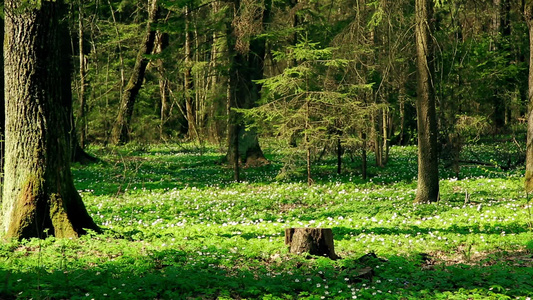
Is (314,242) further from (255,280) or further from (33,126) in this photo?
(33,126)

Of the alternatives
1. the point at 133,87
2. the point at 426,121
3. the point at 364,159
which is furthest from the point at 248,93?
the point at 426,121

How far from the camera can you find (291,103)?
49.3 ft

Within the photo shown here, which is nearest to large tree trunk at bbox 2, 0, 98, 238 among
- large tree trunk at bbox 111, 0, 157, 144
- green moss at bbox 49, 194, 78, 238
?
green moss at bbox 49, 194, 78, 238

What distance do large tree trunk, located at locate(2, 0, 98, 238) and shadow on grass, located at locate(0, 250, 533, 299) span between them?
166 centimetres

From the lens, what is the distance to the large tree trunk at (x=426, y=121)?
11.4 meters

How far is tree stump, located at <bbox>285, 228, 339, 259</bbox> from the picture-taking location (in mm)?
7188

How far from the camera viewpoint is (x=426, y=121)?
11578 mm

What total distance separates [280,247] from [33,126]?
4.14m

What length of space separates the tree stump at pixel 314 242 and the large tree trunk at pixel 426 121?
5.16m

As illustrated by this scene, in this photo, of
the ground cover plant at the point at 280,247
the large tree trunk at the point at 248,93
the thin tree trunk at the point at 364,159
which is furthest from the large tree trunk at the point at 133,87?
the thin tree trunk at the point at 364,159

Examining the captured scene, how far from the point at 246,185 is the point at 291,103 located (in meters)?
2.90

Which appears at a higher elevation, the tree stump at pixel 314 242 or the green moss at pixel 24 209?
the green moss at pixel 24 209

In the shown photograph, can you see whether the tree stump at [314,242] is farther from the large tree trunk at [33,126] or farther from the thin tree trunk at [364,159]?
the thin tree trunk at [364,159]

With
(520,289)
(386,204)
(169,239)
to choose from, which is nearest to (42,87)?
(169,239)
